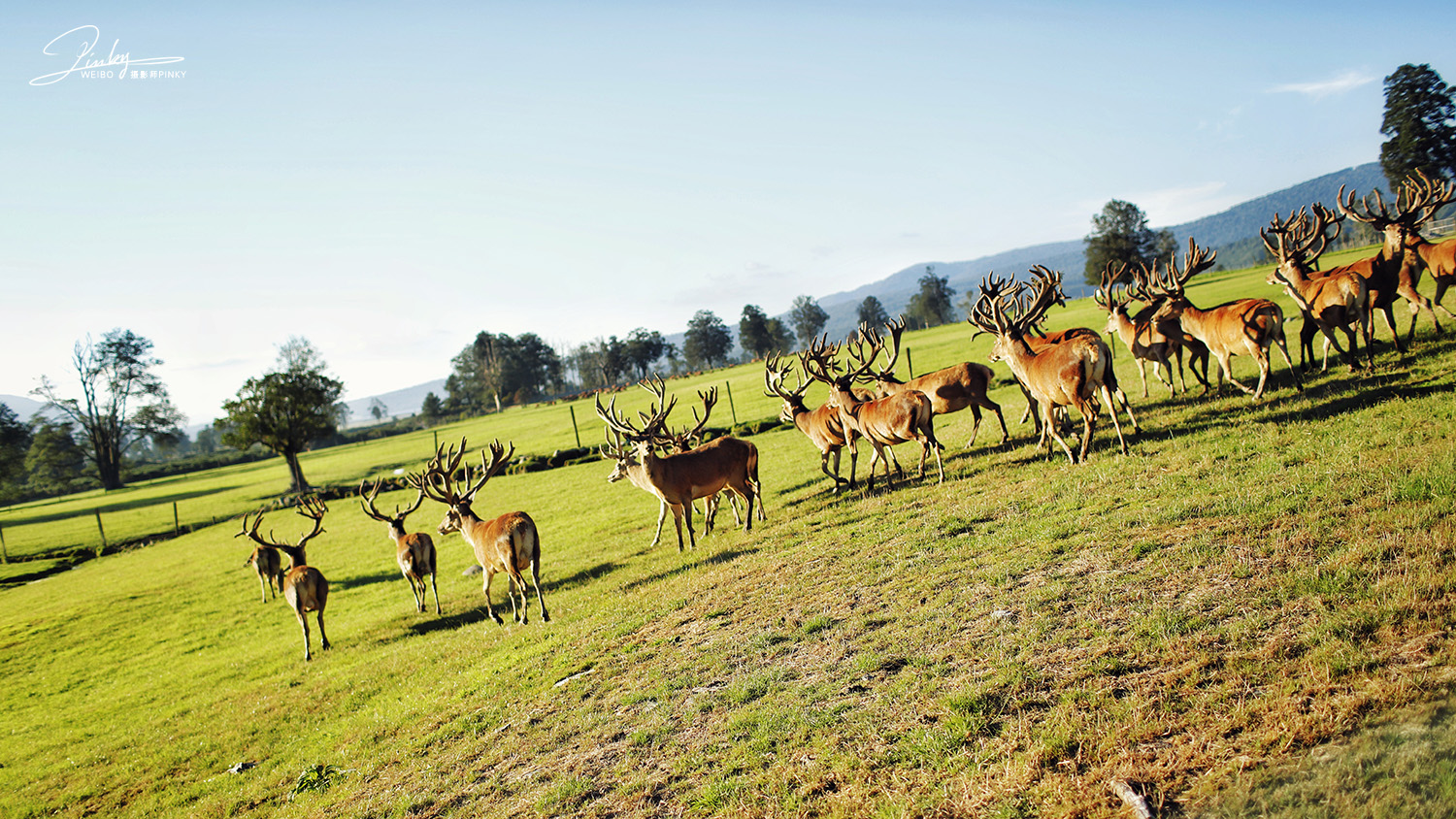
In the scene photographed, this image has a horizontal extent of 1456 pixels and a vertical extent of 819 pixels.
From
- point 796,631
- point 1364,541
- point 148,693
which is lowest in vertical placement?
point 148,693

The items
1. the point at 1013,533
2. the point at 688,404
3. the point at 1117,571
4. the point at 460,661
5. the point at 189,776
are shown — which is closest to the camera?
the point at 1117,571

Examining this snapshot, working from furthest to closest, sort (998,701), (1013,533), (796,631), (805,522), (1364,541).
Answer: (805,522), (1013,533), (796,631), (1364,541), (998,701)

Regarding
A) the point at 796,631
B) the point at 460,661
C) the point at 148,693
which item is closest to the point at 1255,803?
the point at 796,631

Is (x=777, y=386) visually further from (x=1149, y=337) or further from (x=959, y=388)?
(x=1149, y=337)

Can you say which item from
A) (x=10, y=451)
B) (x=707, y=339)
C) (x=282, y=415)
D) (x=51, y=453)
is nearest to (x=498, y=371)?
(x=707, y=339)

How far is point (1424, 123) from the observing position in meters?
56.5

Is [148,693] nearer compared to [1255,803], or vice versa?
[1255,803]

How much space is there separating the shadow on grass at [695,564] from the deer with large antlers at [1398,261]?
1309 centimetres

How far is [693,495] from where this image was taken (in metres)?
14.3

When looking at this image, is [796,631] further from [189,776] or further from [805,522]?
[189,776]

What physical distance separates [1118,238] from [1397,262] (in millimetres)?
79329

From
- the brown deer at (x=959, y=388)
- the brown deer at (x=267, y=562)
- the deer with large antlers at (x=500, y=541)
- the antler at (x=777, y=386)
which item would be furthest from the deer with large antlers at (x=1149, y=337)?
the brown deer at (x=267, y=562)

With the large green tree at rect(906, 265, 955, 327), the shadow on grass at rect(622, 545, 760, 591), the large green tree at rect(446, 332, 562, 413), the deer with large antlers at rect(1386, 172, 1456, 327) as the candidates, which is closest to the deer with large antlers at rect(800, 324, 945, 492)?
the shadow on grass at rect(622, 545, 760, 591)

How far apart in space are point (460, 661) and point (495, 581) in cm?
602
